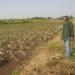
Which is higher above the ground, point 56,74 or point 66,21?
point 66,21

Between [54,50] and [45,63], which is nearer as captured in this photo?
[45,63]

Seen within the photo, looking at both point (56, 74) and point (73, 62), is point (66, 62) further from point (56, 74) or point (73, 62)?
point (56, 74)

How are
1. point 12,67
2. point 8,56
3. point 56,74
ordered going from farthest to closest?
point 8,56 → point 12,67 → point 56,74

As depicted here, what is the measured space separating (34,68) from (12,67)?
101 inches

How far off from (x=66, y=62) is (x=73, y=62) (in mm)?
248

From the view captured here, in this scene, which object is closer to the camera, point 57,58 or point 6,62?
point 57,58

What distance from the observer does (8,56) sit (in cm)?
1580

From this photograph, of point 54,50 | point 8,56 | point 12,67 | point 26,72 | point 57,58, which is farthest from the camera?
point 8,56

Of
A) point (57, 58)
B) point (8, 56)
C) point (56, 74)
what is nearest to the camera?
point (56, 74)

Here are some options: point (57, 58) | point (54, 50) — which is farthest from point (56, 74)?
point (54, 50)

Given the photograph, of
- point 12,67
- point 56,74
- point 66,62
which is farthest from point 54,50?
point 56,74

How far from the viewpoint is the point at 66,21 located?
11.9 meters

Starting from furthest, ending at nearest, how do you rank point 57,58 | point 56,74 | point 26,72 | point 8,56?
point 8,56
point 57,58
point 26,72
point 56,74

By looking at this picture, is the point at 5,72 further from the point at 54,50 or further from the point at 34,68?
the point at 54,50
